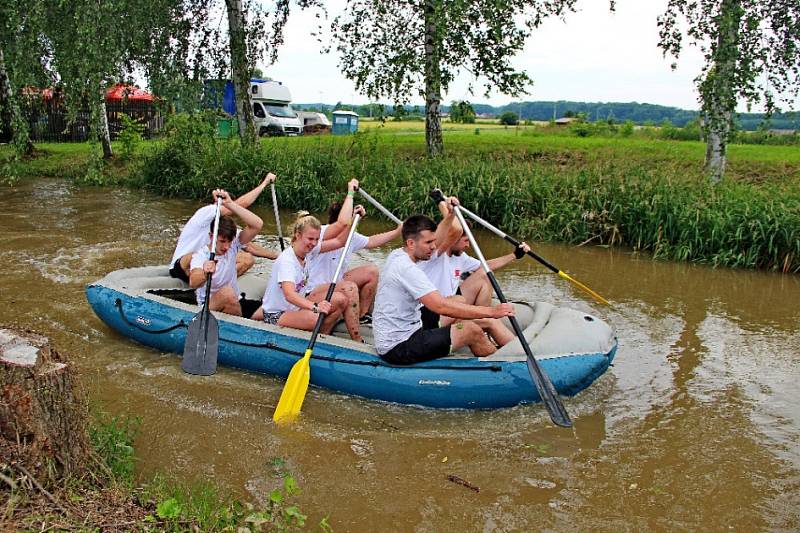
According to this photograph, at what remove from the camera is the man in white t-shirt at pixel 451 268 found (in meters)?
5.70

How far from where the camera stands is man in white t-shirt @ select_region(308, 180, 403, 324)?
6.07 meters

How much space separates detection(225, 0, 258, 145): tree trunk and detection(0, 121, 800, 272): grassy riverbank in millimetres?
539

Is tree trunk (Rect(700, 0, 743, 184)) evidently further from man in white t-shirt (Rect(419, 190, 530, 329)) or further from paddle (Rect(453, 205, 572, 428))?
paddle (Rect(453, 205, 572, 428))

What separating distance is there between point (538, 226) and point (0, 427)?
27.2ft

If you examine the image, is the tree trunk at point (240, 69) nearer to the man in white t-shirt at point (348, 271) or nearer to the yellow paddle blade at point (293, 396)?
the man in white t-shirt at point (348, 271)

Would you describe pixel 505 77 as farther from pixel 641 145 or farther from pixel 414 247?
pixel 414 247

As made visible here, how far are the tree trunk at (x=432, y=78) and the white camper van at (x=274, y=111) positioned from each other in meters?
10.7

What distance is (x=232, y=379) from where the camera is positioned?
18.8ft

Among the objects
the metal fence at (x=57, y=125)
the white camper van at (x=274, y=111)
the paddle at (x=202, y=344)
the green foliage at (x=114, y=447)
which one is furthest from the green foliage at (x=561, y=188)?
the white camper van at (x=274, y=111)

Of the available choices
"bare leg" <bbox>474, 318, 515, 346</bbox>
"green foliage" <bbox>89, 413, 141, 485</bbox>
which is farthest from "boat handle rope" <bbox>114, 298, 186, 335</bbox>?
"bare leg" <bbox>474, 318, 515, 346</bbox>

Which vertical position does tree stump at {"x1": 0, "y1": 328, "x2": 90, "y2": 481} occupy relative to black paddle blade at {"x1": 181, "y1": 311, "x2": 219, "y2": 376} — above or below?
above

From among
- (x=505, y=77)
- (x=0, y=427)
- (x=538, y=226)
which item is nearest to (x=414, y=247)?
(x=0, y=427)

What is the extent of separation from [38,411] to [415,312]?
245 centimetres

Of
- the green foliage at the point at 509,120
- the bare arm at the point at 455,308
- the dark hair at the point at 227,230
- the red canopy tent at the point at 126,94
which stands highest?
the red canopy tent at the point at 126,94
